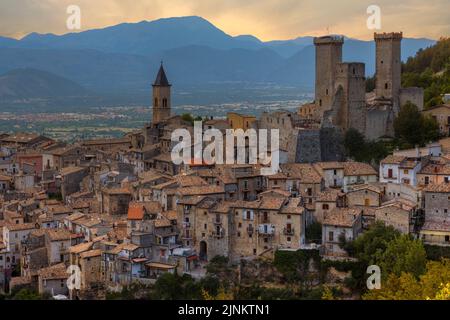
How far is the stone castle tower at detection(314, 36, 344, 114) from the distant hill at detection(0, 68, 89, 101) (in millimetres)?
88098

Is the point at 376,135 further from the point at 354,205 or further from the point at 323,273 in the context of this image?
the point at 323,273

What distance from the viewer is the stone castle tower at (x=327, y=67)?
42.9m

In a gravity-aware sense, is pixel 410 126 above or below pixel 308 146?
above

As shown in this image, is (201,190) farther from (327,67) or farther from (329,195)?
(327,67)

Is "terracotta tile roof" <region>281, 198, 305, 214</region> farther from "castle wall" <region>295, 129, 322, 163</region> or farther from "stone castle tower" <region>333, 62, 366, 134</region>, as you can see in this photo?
"stone castle tower" <region>333, 62, 366, 134</region>

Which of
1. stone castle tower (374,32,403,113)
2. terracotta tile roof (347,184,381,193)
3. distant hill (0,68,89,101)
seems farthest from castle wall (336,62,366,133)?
distant hill (0,68,89,101)

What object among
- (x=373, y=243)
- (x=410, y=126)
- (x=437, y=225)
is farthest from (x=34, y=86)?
(x=373, y=243)

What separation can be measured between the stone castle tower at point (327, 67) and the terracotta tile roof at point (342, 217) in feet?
36.3

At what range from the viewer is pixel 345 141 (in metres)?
41.5

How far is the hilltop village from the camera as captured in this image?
3288 cm

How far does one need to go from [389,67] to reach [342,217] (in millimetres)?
15372

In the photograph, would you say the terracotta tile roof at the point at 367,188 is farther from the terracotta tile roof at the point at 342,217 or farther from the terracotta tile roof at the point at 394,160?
the terracotta tile roof at the point at 342,217

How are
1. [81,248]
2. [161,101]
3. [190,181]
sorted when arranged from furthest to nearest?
1. [161,101]
2. [190,181]
3. [81,248]

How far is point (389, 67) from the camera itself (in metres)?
44.5
